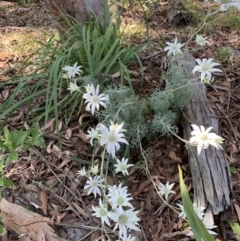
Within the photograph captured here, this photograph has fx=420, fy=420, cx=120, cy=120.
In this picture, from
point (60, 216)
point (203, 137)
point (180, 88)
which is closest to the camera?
point (203, 137)

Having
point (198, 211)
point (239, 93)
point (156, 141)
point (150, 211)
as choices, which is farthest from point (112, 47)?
point (198, 211)

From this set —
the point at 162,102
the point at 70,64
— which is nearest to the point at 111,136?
the point at 162,102

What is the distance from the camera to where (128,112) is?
84.6 inches

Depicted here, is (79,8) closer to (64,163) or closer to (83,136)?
(83,136)

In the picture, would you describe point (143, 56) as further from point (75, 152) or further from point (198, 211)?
point (198, 211)

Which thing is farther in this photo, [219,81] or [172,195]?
[219,81]

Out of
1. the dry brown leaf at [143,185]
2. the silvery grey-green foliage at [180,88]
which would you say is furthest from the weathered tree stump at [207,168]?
the dry brown leaf at [143,185]

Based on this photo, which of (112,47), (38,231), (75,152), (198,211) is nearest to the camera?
(198,211)

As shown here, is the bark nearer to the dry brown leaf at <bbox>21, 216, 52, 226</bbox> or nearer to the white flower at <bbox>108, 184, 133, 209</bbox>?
the dry brown leaf at <bbox>21, 216, 52, 226</bbox>

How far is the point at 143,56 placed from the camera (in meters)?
2.92

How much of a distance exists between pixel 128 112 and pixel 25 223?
0.74 meters

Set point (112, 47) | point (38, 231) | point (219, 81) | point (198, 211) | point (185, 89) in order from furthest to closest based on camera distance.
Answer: point (219, 81)
point (112, 47)
point (185, 89)
point (38, 231)
point (198, 211)

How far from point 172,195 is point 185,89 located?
21.6 inches

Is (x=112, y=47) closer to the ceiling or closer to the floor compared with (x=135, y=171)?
closer to the ceiling
